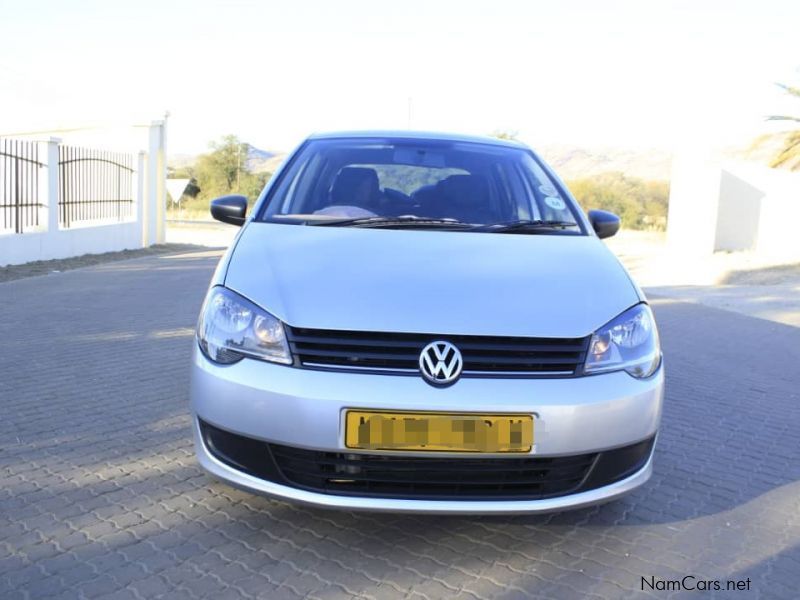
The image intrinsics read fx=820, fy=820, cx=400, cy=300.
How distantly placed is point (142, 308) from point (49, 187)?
5973mm

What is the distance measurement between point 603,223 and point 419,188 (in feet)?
3.41

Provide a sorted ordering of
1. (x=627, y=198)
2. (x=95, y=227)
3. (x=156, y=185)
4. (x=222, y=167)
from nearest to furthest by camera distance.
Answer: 1. (x=95, y=227)
2. (x=156, y=185)
3. (x=627, y=198)
4. (x=222, y=167)

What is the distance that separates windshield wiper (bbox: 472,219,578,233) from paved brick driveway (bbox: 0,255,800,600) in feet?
4.30

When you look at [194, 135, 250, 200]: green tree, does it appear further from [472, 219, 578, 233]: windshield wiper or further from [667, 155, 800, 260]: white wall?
[472, 219, 578, 233]: windshield wiper

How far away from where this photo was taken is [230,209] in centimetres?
444

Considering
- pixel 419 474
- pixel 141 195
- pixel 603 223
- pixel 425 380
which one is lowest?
pixel 141 195

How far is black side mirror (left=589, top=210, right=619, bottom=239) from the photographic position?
14.7 feet

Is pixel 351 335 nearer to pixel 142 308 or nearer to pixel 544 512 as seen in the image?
pixel 544 512

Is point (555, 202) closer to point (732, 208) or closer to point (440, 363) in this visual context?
point (440, 363)

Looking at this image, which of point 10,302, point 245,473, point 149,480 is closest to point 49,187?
point 10,302

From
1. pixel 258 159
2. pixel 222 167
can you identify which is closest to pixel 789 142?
pixel 222 167

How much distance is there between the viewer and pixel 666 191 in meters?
55.9

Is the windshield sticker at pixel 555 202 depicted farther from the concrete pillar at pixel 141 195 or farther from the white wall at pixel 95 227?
the concrete pillar at pixel 141 195

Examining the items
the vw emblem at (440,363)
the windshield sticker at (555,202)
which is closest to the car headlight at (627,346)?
the vw emblem at (440,363)
